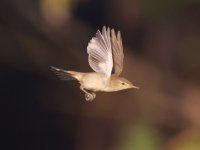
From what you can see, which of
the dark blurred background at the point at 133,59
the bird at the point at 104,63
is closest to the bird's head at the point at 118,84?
the bird at the point at 104,63

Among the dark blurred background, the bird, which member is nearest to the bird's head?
the bird

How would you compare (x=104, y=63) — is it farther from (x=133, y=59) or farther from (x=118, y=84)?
(x=133, y=59)

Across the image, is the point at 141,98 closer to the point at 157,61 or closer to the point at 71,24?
the point at 157,61

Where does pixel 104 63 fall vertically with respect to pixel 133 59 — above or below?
below

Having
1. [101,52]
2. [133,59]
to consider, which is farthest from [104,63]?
[133,59]

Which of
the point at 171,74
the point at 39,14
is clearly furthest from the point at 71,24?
the point at 171,74

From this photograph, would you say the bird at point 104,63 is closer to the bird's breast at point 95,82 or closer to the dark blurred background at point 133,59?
the bird's breast at point 95,82
